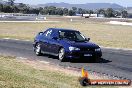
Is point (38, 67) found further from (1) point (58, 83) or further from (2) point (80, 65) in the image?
(1) point (58, 83)

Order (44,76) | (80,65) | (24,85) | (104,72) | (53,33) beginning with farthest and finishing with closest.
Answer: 1. (53,33)
2. (80,65)
3. (104,72)
4. (44,76)
5. (24,85)

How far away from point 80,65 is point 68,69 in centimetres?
177

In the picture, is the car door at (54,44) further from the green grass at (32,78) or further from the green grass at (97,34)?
the green grass at (97,34)

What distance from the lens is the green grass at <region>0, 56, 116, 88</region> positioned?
11.0 meters

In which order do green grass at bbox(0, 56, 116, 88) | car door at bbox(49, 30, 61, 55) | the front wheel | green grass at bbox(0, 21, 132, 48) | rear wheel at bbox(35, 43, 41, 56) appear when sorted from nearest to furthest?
1. green grass at bbox(0, 56, 116, 88)
2. the front wheel
3. car door at bbox(49, 30, 61, 55)
4. rear wheel at bbox(35, 43, 41, 56)
5. green grass at bbox(0, 21, 132, 48)

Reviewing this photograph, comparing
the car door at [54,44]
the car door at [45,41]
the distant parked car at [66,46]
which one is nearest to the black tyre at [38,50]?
the distant parked car at [66,46]

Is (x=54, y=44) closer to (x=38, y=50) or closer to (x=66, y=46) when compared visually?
(x=66, y=46)

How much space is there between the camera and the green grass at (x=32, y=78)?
432 inches

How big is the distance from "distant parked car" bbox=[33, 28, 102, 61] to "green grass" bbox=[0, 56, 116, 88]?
3.47 meters

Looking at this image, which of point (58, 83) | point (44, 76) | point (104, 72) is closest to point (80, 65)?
point (104, 72)

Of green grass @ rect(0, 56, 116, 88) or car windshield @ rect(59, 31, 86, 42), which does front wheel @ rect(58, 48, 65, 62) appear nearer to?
car windshield @ rect(59, 31, 86, 42)

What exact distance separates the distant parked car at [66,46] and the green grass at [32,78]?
11.4 ft

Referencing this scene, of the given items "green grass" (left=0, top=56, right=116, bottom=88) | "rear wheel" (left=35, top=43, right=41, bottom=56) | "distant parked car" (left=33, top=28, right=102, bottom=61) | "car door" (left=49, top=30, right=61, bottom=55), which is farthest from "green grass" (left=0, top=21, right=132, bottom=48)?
"green grass" (left=0, top=56, right=116, bottom=88)

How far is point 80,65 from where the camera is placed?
56.1 feet
